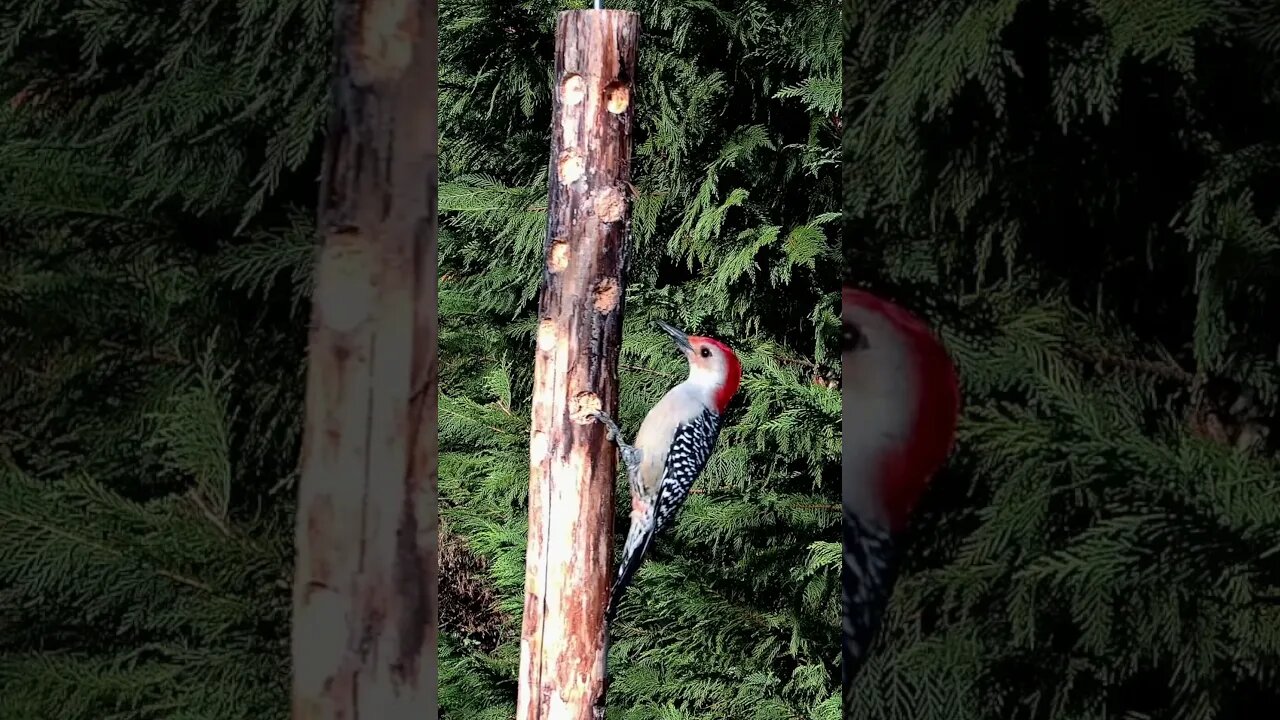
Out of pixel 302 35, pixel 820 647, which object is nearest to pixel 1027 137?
pixel 302 35

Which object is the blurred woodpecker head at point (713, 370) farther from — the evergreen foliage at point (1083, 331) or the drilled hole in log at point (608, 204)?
the evergreen foliage at point (1083, 331)

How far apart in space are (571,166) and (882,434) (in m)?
0.86

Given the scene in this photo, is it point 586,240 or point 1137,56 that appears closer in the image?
point 1137,56

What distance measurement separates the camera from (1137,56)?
30.1 inches

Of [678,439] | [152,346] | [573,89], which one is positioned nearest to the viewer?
[152,346]

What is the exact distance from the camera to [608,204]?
1.57 metres

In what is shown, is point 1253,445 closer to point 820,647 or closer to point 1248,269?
point 1248,269

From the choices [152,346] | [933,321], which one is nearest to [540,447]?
[152,346]

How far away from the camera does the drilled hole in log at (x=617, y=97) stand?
155cm

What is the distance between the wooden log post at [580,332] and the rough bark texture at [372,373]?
68 centimetres

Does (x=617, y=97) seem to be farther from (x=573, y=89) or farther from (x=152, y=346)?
(x=152, y=346)

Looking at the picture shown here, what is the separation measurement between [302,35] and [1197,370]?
73cm

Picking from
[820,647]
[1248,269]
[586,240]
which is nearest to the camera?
[1248,269]

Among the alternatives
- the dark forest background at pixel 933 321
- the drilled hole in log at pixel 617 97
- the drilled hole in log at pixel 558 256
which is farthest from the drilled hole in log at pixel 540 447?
the dark forest background at pixel 933 321
